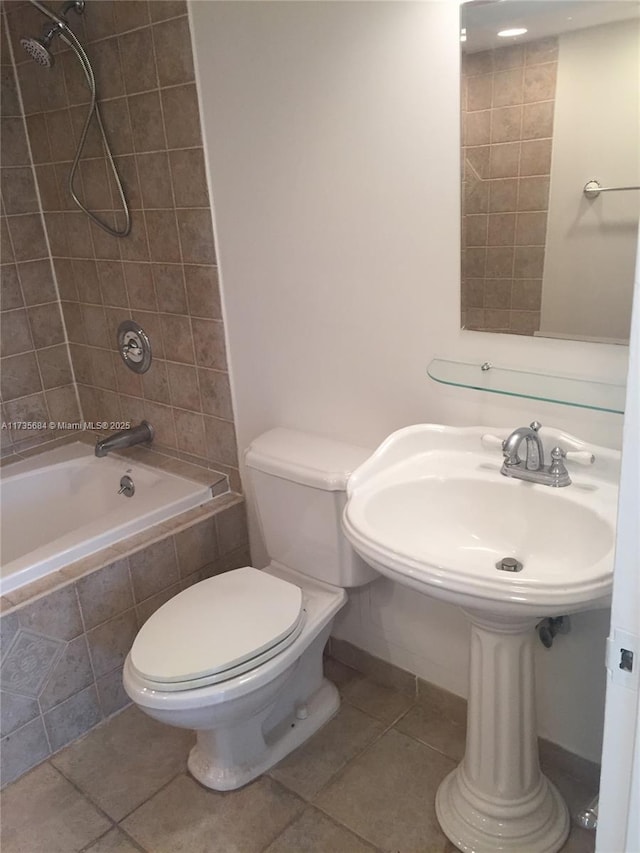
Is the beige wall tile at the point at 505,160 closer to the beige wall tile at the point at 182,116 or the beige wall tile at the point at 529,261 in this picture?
the beige wall tile at the point at 529,261

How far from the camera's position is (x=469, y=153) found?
1450mm

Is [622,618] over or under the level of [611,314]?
under

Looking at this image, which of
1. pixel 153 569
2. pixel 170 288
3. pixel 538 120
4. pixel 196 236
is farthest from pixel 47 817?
pixel 538 120

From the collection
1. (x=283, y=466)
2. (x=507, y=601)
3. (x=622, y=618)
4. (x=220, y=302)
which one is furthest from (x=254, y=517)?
(x=622, y=618)

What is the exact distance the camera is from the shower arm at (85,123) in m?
2.00

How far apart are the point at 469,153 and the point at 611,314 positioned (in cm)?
46

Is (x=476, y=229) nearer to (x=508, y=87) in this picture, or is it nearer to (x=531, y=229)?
(x=531, y=229)

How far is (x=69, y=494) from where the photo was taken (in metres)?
2.55

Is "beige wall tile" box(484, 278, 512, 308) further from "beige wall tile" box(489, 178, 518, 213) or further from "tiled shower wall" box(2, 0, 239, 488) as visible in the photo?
"tiled shower wall" box(2, 0, 239, 488)

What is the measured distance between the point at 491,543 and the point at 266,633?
1.87 ft

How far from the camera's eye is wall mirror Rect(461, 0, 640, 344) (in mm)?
1248

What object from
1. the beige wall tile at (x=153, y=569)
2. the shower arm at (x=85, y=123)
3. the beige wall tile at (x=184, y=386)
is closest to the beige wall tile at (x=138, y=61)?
the shower arm at (x=85, y=123)

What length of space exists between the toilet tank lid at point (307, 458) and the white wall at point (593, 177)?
63 cm

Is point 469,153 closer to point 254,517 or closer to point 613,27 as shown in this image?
point 613,27
